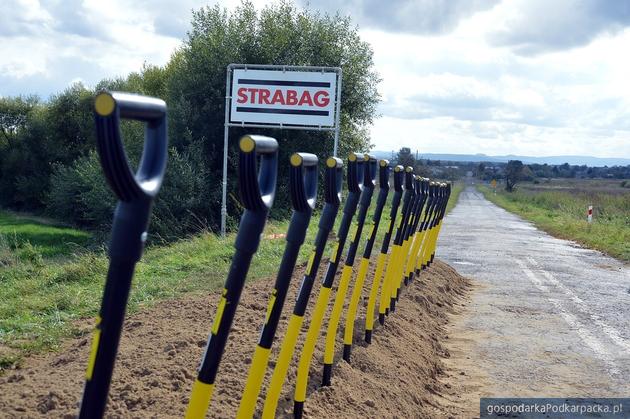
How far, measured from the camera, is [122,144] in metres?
1.85

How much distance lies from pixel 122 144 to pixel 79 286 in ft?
27.3

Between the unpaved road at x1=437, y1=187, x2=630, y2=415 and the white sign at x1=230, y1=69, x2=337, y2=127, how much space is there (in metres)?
4.35

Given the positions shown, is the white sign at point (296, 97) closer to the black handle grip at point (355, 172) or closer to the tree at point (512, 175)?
the black handle grip at point (355, 172)

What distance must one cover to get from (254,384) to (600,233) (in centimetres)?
2404

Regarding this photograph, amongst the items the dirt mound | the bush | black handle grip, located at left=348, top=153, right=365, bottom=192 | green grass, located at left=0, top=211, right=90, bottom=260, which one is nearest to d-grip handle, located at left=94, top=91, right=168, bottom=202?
the dirt mound

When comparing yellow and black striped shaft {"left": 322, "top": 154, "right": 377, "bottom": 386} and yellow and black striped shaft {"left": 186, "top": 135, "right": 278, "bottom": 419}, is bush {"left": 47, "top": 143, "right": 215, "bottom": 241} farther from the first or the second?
yellow and black striped shaft {"left": 186, "top": 135, "right": 278, "bottom": 419}

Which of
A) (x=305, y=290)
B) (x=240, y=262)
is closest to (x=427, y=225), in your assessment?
(x=305, y=290)

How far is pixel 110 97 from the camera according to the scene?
5.95ft

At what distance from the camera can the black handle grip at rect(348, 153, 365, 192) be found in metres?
4.83

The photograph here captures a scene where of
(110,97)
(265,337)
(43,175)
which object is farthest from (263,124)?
(43,175)

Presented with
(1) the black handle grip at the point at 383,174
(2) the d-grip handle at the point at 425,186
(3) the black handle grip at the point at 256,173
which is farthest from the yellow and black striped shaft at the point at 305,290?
(2) the d-grip handle at the point at 425,186

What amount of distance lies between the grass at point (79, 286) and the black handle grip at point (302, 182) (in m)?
3.12

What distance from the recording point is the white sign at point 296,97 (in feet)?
58.8

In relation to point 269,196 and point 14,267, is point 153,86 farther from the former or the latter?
point 269,196
